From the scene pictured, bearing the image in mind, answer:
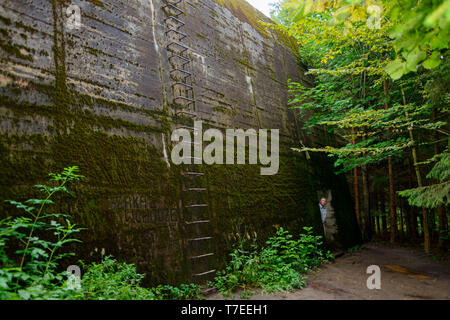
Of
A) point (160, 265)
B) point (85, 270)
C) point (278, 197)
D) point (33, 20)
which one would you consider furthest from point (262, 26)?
point (85, 270)

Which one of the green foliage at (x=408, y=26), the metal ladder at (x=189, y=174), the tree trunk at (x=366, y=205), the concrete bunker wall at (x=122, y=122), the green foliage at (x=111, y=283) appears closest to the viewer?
the green foliage at (x=408, y=26)

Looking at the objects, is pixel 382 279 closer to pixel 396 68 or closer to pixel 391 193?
pixel 391 193

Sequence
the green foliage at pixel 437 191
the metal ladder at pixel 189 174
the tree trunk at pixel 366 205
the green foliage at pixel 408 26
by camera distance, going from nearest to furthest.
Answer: the green foliage at pixel 408 26, the metal ladder at pixel 189 174, the green foliage at pixel 437 191, the tree trunk at pixel 366 205

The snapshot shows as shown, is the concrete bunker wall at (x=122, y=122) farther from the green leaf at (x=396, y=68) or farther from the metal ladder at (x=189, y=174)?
the green leaf at (x=396, y=68)

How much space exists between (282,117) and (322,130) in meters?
2.84

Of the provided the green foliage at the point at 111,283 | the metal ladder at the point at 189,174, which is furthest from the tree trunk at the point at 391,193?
the green foliage at the point at 111,283

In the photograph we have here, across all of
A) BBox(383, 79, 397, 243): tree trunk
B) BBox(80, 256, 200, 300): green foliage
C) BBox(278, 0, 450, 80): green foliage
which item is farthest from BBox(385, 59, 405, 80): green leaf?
BBox(383, 79, 397, 243): tree trunk

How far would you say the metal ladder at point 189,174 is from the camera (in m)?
4.70

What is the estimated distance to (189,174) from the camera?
498cm

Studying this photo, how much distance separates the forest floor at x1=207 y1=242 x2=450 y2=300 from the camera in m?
4.80

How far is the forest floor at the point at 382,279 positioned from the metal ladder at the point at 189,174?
0.64 metres

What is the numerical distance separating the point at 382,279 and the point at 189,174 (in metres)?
4.76

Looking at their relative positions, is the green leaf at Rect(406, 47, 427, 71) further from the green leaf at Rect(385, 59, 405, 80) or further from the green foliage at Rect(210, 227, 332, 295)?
the green foliage at Rect(210, 227, 332, 295)
